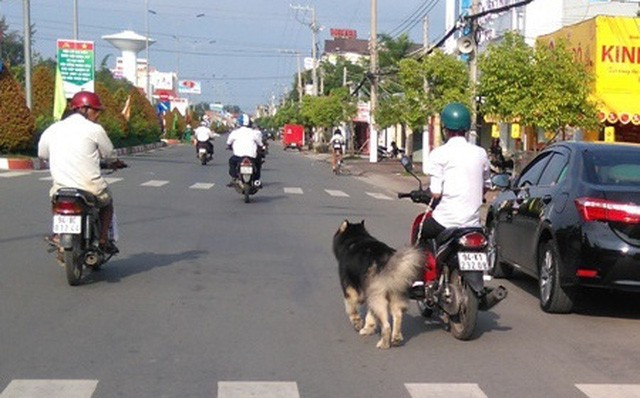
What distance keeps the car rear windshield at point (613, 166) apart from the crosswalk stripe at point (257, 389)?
382cm

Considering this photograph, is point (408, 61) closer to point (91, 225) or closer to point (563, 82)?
point (563, 82)

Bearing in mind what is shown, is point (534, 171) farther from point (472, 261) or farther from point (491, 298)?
point (472, 261)

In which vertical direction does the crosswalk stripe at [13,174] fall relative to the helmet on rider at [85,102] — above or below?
below

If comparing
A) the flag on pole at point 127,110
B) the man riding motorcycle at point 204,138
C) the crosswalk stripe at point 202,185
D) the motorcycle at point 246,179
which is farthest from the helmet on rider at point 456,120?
the flag on pole at point 127,110

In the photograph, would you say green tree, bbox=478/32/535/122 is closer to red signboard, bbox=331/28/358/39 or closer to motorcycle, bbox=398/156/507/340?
motorcycle, bbox=398/156/507/340

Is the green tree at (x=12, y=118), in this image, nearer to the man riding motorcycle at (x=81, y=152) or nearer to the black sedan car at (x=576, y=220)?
the man riding motorcycle at (x=81, y=152)

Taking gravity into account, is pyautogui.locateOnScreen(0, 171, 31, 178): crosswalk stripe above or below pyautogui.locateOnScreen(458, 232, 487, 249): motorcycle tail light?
below

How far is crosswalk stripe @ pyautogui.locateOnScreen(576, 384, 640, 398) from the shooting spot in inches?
240

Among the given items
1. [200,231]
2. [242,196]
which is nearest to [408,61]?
[242,196]

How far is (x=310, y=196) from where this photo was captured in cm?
2330

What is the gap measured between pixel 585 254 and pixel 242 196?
565 inches

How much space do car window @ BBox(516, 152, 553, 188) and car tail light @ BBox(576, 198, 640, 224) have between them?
167 centimetres

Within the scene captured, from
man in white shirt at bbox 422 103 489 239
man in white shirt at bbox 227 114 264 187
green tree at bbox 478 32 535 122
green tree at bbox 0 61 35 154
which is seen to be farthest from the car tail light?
green tree at bbox 0 61 35 154

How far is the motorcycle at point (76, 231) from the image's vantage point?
912 cm
